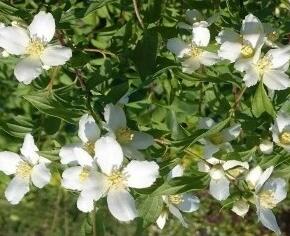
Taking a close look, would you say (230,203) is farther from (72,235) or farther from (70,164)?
(72,235)

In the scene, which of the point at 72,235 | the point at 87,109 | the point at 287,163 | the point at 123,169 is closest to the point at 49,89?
the point at 87,109

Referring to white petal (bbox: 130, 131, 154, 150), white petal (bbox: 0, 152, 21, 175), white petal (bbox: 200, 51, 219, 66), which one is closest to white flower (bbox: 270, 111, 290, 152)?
white petal (bbox: 200, 51, 219, 66)

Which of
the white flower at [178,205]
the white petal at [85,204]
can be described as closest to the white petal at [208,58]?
the white flower at [178,205]

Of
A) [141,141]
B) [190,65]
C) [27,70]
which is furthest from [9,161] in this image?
[190,65]

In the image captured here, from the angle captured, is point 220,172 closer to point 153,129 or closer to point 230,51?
point 153,129

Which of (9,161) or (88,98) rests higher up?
(88,98)

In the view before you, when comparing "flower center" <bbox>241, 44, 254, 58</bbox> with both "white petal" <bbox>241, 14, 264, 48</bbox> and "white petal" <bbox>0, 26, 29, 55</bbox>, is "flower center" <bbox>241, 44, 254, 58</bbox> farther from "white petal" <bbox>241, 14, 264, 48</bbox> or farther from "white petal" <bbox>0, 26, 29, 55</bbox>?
"white petal" <bbox>0, 26, 29, 55</bbox>

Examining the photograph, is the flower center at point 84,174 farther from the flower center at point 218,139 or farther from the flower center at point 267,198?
the flower center at point 267,198
